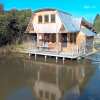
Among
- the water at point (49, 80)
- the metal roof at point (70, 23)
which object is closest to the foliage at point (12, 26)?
the water at point (49, 80)

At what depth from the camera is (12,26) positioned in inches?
1219

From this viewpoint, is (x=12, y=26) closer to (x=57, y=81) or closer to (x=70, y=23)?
(x=70, y=23)

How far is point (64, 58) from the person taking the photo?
79.0ft

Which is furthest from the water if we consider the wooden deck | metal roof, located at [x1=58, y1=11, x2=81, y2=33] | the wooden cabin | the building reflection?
metal roof, located at [x1=58, y1=11, x2=81, y2=33]

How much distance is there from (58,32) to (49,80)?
9.56m

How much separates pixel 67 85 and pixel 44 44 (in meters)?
13.3

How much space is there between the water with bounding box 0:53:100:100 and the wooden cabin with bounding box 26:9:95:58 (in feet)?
7.19

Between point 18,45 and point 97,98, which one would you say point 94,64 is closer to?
point 97,98

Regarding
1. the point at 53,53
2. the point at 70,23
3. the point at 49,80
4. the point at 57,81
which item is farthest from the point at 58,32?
the point at 57,81

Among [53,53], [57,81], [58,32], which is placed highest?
[58,32]

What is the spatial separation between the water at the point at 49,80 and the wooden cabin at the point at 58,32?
219cm

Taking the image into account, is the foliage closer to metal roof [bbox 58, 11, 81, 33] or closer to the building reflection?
metal roof [bbox 58, 11, 81, 33]

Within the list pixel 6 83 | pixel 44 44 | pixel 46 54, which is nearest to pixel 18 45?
pixel 44 44

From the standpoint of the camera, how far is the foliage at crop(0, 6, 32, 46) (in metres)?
29.0
